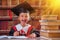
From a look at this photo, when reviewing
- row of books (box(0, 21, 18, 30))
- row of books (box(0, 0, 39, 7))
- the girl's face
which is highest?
row of books (box(0, 0, 39, 7))

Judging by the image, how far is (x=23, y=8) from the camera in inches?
80.0

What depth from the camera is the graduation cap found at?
2020 millimetres

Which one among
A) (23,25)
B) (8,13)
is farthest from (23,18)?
(8,13)

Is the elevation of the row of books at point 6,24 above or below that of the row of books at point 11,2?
below

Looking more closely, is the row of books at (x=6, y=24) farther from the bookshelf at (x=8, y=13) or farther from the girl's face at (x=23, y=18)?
the girl's face at (x=23, y=18)

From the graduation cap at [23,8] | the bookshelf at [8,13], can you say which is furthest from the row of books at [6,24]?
the graduation cap at [23,8]

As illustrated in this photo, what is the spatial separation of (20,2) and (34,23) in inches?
11.3

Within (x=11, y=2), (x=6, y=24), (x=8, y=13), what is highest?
(x=11, y=2)

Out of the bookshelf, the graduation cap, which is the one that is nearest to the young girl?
the graduation cap

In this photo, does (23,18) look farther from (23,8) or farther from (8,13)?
(8,13)

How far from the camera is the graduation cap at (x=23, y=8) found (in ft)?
6.63

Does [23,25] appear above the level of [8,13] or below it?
below

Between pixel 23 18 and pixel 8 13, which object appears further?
pixel 8 13

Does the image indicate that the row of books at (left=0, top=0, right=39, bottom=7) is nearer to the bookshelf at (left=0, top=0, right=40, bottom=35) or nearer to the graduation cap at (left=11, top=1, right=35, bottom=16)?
the bookshelf at (left=0, top=0, right=40, bottom=35)
